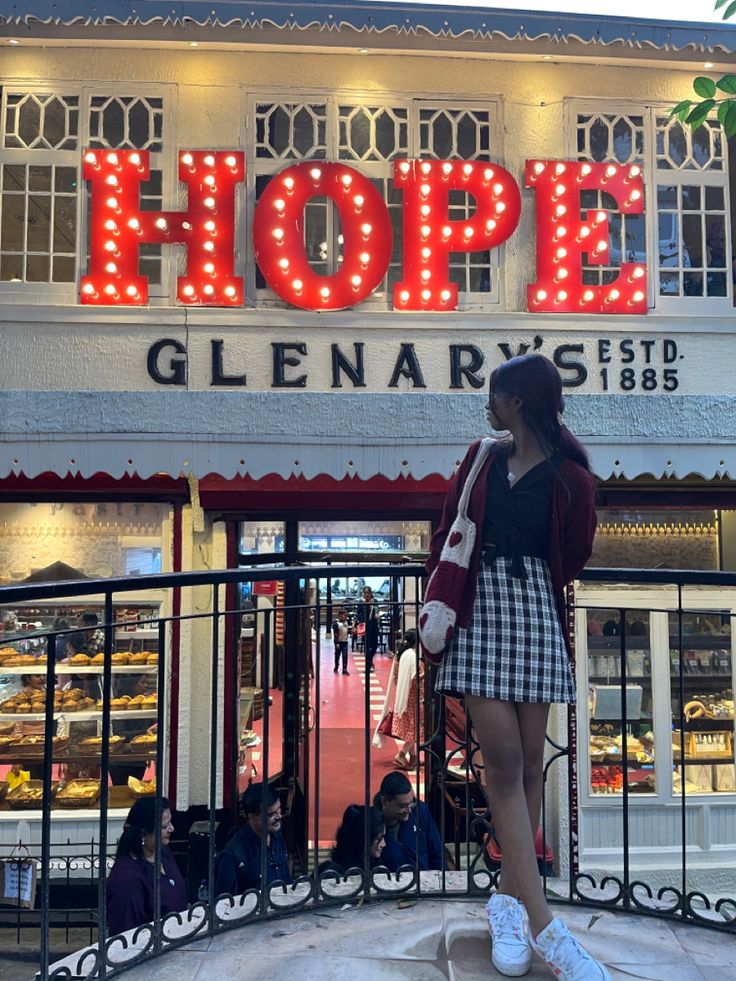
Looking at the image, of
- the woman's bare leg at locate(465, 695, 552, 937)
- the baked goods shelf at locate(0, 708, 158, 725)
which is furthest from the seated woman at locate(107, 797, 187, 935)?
the woman's bare leg at locate(465, 695, 552, 937)

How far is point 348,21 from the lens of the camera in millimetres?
6754

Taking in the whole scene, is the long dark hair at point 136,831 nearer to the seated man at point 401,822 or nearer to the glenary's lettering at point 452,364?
the seated man at point 401,822

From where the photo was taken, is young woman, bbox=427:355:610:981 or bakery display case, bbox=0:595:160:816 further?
bakery display case, bbox=0:595:160:816

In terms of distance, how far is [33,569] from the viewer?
6.91 meters

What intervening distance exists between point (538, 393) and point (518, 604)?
1.99 feet

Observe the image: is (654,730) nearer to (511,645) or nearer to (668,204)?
(668,204)

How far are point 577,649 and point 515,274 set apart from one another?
3.58 m

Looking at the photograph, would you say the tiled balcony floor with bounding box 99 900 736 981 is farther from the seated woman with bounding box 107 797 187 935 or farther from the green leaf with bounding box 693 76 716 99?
the green leaf with bounding box 693 76 716 99

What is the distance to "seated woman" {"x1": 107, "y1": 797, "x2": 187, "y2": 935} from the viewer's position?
416cm

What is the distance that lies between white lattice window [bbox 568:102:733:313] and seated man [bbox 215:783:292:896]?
5703 mm

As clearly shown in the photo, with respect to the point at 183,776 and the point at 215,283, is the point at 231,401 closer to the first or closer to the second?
the point at 215,283

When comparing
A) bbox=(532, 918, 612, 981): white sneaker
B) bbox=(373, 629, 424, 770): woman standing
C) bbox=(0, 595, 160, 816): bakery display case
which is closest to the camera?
bbox=(532, 918, 612, 981): white sneaker

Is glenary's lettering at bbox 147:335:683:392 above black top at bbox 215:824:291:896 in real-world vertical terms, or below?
above

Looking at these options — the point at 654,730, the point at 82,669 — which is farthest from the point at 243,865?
the point at 654,730
